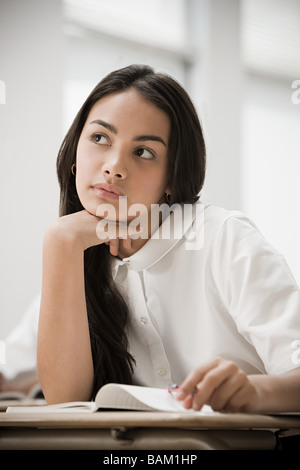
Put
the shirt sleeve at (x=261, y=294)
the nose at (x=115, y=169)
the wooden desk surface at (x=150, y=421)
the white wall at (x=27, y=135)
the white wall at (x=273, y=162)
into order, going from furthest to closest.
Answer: the white wall at (x=273, y=162) < the white wall at (x=27, y=135) < the nose at (x=115, y=169) < the shirt sleeve at (x=261, y=294) < the wooden desk surface at (x=150, y=421)

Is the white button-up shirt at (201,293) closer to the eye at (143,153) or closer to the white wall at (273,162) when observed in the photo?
the eye at (143,153)

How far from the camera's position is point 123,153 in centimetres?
104

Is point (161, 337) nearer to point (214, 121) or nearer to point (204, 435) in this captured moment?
point (204, 435)

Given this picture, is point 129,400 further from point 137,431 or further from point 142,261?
point 142,261

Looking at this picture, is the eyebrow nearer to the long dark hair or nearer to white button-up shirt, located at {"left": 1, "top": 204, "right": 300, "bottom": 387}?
the long dark hair

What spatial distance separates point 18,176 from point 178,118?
48.4 inches

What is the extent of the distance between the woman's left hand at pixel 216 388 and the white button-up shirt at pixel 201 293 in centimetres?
21

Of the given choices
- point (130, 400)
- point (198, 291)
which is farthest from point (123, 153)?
point (130, 400)

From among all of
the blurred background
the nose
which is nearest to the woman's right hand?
the nose

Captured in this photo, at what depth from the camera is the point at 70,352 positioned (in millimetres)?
1025

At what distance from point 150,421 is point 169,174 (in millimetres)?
652

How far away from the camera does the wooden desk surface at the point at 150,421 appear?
1.83ft

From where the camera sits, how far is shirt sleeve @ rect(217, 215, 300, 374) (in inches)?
33.1

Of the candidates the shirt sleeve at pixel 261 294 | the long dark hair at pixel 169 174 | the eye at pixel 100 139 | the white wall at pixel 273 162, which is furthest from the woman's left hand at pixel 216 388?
the white wall at pixel 273 162
